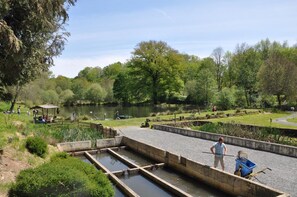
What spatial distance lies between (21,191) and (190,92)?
2266 inches

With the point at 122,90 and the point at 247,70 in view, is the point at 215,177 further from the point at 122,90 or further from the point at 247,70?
the point at 122,90

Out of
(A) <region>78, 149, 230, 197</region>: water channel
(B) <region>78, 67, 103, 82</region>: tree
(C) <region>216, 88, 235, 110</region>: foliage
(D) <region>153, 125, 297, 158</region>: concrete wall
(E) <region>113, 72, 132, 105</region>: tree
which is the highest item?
(B) <region>78, 67, 103, 82</region>: tree

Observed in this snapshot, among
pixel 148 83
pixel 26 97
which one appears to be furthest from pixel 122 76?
pixel 26 97

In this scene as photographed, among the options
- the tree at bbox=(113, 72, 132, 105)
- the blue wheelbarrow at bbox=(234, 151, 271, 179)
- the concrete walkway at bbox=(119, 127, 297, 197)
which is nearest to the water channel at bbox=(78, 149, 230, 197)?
the blue wheelbarrow at bbox=(234, 151, 271, 179)

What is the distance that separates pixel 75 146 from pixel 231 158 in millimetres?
10363

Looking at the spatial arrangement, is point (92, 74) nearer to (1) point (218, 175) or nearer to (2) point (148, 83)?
(2) point (148, 83)

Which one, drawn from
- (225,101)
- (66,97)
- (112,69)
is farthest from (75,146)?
(112,69)

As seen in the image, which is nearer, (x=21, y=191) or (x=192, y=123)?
(x=21, y=191)

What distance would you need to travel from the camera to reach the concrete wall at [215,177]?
9730 millimetres

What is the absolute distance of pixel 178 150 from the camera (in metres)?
17.8

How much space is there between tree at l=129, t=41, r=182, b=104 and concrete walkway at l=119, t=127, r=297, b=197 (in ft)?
137

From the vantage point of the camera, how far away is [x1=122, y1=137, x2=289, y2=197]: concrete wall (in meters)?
9.73

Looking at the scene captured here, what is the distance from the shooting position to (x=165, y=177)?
44.9 feet

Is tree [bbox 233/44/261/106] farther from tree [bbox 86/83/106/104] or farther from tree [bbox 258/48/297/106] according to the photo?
tree [bbox 86/83/106/104]
